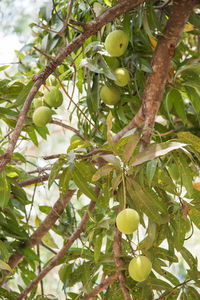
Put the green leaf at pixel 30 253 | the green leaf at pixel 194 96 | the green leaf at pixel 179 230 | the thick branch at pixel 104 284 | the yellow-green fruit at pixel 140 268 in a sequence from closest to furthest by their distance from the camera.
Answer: the yellow-green fruit at pixel 140 268, the green leaf at pixel 179 230, the thick branch at pixel 104 284, the green leaf at pixel 194 96, the green leaf at pixel 30 253

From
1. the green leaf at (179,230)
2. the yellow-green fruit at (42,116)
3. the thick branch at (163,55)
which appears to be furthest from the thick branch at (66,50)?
the green leaf at (179,230)

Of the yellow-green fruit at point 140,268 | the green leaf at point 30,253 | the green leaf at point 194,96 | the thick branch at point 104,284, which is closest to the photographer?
the yellow-green fruit at point 140,268

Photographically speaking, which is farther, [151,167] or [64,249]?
[64,249]

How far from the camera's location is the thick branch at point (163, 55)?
1.11 m

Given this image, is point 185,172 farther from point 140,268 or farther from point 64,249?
point 64,249

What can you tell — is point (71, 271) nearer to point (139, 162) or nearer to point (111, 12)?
point (139, 162)

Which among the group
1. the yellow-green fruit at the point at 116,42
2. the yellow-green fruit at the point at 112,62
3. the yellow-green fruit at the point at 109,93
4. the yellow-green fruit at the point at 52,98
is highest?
the yellow-green fruit at the point at 112,62

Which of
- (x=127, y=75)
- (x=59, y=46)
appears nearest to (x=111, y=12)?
(x=127, y=75)

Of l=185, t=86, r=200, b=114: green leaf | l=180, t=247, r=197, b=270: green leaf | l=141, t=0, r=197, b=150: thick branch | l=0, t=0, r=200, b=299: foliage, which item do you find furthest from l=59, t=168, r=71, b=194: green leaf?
l=185, t=86, r=200, b=114: green leaf

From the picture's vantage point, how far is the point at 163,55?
1.14m

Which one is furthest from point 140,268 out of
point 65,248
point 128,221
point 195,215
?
point 65,248

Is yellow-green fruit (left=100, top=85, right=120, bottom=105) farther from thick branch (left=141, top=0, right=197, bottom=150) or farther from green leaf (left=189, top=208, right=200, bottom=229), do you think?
green leaf (left=189, top=208, right=200, bottom=229)

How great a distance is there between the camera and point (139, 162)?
2.91 feet

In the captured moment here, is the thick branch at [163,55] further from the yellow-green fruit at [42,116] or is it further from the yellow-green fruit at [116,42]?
the yellow-green fruit at [42,116]
